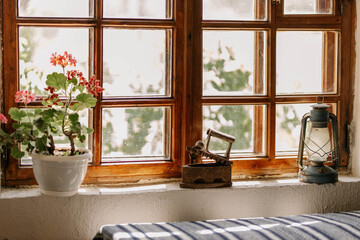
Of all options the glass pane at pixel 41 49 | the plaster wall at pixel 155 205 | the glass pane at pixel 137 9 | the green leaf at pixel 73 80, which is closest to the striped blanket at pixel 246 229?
the plaster wall at pixel 155 205

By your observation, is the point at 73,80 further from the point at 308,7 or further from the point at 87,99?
the point at 308,7

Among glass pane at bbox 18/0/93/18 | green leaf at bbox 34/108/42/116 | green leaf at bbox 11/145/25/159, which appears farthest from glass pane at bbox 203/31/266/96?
green leaf at bbox 11/145/25/159

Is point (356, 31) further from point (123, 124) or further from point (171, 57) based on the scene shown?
point (123, 124)

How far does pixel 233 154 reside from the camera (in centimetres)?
298

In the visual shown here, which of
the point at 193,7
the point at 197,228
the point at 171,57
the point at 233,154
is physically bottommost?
the point at 197,228

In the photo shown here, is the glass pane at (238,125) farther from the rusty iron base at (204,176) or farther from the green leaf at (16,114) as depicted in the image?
the green leaf at (16,114)

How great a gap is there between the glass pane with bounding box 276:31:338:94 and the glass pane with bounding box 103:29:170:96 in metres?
0.62

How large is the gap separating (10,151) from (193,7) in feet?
3.58

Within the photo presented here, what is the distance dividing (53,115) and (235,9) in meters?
1.07

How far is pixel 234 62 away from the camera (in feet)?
9.71

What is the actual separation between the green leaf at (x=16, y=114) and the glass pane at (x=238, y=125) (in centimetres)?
91

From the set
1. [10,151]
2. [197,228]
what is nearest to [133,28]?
[10,151]

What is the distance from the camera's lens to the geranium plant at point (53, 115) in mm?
2467

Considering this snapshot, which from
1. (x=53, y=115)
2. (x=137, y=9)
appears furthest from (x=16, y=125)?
(x=137, y=9)
